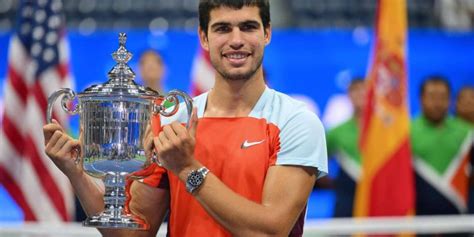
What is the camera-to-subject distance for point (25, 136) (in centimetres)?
705

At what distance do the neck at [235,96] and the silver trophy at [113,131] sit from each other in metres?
0.19

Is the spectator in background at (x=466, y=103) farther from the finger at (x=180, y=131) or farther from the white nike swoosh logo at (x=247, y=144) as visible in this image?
the finger at (x=180, y=131)

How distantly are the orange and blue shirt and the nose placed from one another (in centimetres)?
23

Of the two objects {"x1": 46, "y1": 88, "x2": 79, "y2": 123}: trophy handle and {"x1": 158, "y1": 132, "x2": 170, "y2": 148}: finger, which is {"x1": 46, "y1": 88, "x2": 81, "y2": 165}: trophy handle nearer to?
{"x1": 46, "y1": 88, "x2": 79, "y2": 123}: trophy handle

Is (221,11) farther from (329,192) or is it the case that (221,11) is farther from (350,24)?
(350,24)

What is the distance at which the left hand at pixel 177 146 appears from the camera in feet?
9.62

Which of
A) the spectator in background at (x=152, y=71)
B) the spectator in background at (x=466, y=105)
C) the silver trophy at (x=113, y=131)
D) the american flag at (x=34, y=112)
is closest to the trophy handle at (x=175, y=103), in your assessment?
the silver trophy at (x=113, y=131)

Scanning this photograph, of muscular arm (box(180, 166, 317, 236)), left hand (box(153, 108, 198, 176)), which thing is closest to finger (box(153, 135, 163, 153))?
left hand (box(153, 108, 198, 176))

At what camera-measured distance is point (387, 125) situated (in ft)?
25.0

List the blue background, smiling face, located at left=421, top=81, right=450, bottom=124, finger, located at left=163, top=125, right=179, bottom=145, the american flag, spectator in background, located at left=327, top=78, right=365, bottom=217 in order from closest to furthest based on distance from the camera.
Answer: finger, located at left=163, top=125, right=179, bottom=145
the american flag
smiling face, located at left=421, top=81, right=450, bottom=124
spectator in background, located at left=327, top=78, right=365, bottom=217
the blue background

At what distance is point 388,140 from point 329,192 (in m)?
1.96

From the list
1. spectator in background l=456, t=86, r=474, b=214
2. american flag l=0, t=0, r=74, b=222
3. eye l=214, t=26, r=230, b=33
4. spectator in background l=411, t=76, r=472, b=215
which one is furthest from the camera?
spectator in background l=456, t=86, r=474, b=214

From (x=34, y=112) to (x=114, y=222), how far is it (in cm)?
413

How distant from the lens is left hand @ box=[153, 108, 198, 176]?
2.93m
